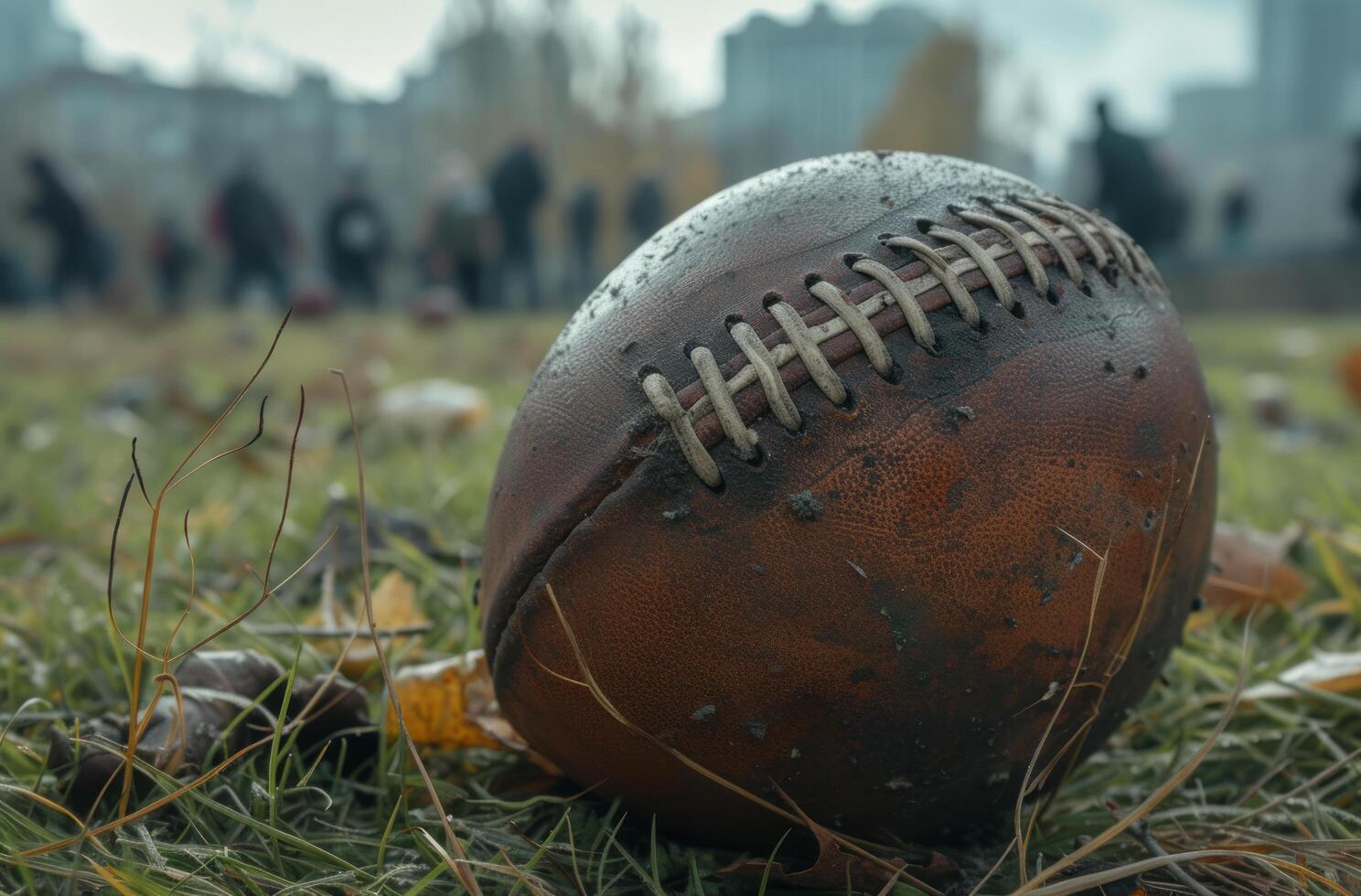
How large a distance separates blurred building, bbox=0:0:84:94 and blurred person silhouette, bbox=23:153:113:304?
84.0 m

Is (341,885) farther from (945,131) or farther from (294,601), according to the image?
(945,131)

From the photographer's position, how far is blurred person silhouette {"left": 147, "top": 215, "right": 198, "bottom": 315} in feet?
78.5

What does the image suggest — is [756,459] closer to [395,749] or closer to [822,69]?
[395,749]

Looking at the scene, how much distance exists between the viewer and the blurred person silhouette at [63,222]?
55.0ft

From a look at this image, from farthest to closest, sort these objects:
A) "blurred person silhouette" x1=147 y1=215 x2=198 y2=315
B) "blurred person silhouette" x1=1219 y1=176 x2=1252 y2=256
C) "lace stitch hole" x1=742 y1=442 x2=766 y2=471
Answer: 1. "blurred person silhouette" x1=1219 y1=176 x2=1252 y2=256
2. "blurred person silhouette" x1=147 y1=215 x2=198 y2=315
3. "lace stitch hole" x1=742 y1=442 x2=766 y2=471

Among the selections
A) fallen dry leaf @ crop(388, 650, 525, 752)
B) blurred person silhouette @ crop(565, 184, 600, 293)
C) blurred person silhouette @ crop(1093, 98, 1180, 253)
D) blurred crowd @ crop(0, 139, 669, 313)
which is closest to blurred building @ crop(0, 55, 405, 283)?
blurred person silhouette @ crop(565, 184, 600, 293)

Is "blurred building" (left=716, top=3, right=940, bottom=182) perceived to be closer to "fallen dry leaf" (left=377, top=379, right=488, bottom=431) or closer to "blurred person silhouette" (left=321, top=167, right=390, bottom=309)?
"blurred person silhouette" (left=321, top=167, right=390, bottom=309)

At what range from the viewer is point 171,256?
23.8m

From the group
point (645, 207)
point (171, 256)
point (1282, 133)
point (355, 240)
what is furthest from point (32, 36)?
point (1282, 133)

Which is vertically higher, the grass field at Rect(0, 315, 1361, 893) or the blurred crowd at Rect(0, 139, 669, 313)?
the grass field at Rect(0, 315, 1361, 893)

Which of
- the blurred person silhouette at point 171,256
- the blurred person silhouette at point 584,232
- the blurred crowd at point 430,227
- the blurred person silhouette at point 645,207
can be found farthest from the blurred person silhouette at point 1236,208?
the blurred person silhouette at point 171,256

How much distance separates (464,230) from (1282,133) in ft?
181

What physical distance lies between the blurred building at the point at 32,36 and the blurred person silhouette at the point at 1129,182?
311 feet

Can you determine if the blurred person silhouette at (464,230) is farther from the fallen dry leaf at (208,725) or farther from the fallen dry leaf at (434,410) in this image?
the fallen dry leaf at (208,725)
